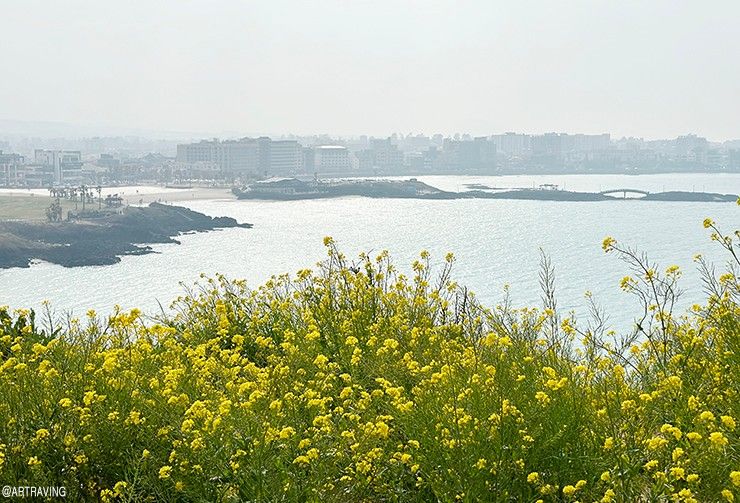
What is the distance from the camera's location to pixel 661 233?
174 ft

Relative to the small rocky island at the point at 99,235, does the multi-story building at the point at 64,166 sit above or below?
above

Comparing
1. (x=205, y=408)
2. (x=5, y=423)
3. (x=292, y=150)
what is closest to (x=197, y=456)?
(x=205, y=408)

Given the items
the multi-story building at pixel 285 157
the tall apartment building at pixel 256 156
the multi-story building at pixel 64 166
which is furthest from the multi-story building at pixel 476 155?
the multi-story building at pixel 64 166

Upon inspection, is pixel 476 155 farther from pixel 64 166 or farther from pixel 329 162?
pixel 64 166

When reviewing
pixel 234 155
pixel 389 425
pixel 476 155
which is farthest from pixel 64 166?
pixel 389 425

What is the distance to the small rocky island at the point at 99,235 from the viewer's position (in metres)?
48.1

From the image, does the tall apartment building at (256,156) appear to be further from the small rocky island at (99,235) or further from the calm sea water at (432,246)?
the small rocky island at (99,235)

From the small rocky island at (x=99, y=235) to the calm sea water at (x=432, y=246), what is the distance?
5.62ft

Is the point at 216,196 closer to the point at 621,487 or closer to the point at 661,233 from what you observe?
the point at 661,233

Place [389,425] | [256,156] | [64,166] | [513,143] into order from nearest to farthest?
[389,425]
[64,166]
[256,156]
[513,143]

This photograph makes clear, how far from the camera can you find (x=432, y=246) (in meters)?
49.6

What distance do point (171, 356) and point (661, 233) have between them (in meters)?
52.7

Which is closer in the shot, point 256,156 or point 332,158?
point 256,156

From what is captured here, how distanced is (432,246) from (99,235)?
23.5 metres
